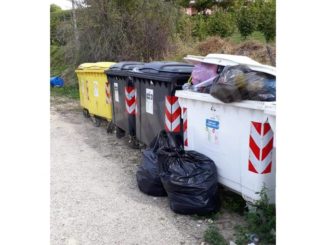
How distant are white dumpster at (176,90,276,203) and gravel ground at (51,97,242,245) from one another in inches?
18.2

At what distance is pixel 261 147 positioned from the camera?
142 inches

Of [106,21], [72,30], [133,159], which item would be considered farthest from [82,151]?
[72,30]

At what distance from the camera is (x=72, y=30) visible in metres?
15.4

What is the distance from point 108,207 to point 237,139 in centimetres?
154

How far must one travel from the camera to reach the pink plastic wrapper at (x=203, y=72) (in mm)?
4410

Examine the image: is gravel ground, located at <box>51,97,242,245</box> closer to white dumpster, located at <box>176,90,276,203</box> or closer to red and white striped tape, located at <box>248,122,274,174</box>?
white dumpster, located at <box>176,90,276,203</box>

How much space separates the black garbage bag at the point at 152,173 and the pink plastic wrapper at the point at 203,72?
781 millimetres

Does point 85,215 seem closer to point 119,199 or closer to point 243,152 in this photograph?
point 119,199

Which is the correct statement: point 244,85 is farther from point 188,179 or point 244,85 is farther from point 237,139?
point 188,179

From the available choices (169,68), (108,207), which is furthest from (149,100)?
(108,207)

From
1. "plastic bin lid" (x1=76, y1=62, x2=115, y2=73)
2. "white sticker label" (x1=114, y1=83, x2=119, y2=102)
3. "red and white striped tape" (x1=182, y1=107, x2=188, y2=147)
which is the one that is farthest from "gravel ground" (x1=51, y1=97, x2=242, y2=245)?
"plastic bin lid" (x1=76, y1=62, x2=115, y2=73)

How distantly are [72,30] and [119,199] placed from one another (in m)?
→ 12.1

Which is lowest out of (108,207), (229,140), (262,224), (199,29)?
(108,207)

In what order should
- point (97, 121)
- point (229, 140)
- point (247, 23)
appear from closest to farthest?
point (229, 140) → point (97, 121) → point (247, 23)
